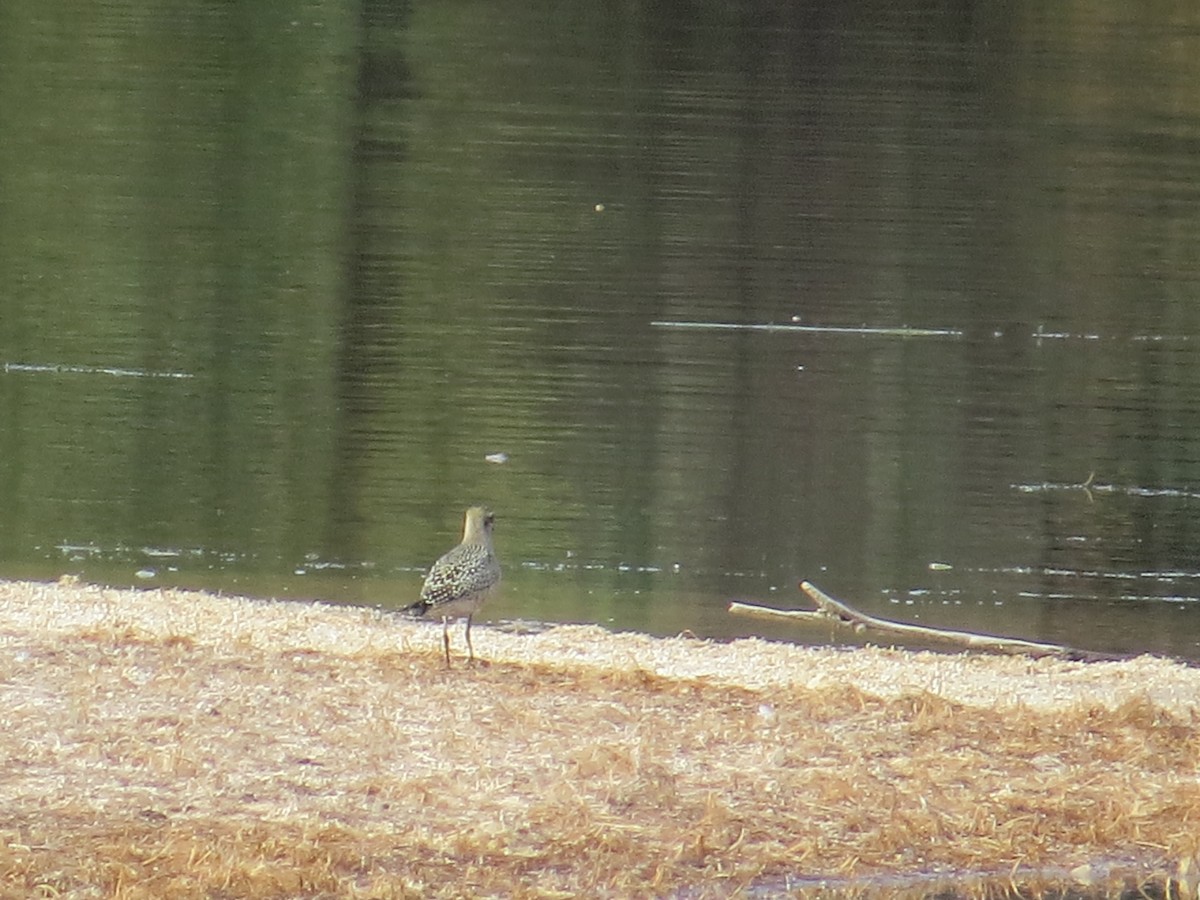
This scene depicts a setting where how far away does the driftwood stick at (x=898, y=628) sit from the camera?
29.3 feet

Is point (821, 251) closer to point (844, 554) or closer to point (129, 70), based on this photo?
point (844, 554)

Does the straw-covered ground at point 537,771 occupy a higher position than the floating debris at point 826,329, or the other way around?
the floating debris at point 826,329

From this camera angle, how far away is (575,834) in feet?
18.3

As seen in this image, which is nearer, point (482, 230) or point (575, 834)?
point (575, 834)

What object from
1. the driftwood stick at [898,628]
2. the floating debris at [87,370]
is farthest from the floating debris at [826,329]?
the driftwood stick at [898,628]

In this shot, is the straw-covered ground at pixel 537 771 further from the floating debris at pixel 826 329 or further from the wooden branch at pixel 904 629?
the floating debris at pixel 826 329

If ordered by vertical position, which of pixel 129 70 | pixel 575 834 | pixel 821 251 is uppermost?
pixel 129 70

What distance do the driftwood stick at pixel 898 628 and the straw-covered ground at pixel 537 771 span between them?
3.28 ft

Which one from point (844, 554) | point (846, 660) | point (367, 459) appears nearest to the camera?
point (846, 660)

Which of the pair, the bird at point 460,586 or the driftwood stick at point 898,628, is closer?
the bird at point 460,586

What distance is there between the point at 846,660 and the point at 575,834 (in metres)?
2.73

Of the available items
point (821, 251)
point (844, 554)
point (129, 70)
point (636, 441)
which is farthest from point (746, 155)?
point (844, 554)

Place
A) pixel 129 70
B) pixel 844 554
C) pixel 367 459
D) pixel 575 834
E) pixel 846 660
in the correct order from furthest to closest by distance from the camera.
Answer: pixel 129 70, pixel 367 459, pixel 844 554, pixel 846 660, pixel 575 834

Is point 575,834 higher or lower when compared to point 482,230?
lower
